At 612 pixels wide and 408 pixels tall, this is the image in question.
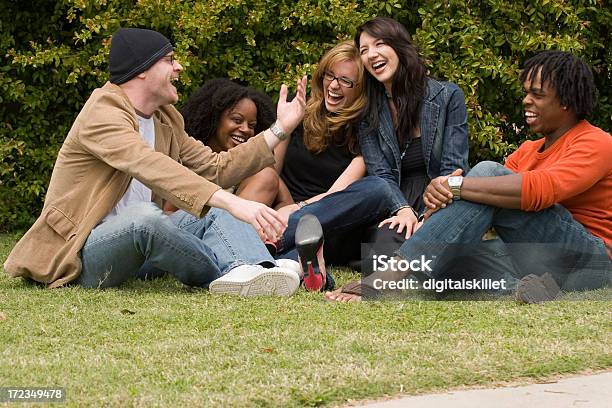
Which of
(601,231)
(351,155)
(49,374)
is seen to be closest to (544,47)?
(351,155)

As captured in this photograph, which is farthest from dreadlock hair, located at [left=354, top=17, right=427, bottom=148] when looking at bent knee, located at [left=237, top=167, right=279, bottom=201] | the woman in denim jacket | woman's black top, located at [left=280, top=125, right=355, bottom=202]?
bent knee, located at [left=237, top=167, right=279, bottom=201]

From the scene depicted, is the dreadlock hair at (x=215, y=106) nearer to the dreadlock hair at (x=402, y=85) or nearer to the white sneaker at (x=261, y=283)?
the dreadlock hair at (x=402, y=85)

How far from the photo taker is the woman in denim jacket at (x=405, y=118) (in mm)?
6164

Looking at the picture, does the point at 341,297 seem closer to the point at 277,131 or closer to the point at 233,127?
the point at 277,131

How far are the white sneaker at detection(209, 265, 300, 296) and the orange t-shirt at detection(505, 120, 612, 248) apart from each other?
1191mm

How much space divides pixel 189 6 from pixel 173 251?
9.55 feet

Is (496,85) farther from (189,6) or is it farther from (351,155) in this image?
(189,6)

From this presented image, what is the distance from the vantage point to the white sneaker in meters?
5.22

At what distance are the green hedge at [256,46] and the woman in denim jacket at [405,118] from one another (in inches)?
46.3

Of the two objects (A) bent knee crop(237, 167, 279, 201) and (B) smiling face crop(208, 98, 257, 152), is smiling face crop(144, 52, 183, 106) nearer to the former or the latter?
(A) bent knee crop(237, 167, 279, 201)

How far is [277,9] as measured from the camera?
782cm

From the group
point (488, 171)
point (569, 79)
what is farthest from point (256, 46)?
point (488, 171)

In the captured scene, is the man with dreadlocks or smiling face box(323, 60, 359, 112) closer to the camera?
the man with dreadlocks

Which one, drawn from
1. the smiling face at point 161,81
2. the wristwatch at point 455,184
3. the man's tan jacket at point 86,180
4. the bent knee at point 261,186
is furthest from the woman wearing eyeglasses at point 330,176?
the smiling face at point 161,81
